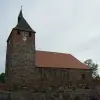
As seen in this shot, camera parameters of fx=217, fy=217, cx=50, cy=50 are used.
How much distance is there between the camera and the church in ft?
131

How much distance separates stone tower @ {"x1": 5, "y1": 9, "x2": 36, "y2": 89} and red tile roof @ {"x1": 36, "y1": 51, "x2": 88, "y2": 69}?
2441 millimetres

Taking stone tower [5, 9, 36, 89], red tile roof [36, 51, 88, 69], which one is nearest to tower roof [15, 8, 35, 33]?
stone tower [5, 9, 36, 89]

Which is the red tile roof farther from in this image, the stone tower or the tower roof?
the tower roof

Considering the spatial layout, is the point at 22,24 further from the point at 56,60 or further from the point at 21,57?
the point at 56,60

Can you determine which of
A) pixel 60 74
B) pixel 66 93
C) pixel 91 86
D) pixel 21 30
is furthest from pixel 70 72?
pixel 21 30

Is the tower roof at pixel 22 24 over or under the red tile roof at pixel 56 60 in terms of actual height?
over

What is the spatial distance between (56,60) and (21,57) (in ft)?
26.9

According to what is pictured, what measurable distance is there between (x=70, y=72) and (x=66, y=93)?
28.0ft

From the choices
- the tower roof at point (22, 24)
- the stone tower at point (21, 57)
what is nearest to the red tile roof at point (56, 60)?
the stone tower at point (21, 57)

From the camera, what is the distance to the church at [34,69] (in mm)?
40031

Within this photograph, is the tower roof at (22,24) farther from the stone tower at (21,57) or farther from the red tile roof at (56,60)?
the red tile roof at (56,60)

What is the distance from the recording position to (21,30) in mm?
42375

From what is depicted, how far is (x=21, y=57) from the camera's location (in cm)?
4116

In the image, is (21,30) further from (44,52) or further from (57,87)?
(57,87)
